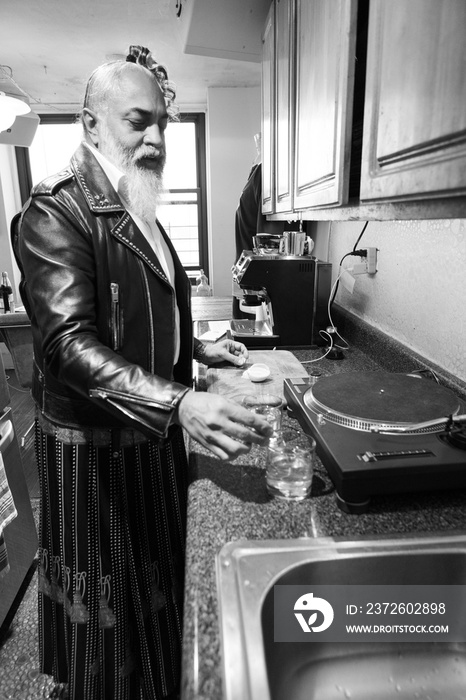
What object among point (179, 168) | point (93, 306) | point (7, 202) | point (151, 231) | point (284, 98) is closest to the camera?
point (93, 306)

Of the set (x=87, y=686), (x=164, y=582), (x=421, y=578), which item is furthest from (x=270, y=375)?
(x=87, y=686)

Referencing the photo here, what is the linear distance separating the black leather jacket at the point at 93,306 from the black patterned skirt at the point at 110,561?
11cm

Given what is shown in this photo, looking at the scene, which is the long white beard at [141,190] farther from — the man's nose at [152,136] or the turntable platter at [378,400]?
the turntable platter at [378,400]

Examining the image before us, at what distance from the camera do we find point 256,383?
1.35m

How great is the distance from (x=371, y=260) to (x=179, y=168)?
13.2 feet

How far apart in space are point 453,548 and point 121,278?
2.75 feet

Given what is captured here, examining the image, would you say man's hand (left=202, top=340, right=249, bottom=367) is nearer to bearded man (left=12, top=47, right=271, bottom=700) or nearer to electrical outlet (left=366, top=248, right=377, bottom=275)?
bearded man (left=12, top=47, right=271, bottom=700)

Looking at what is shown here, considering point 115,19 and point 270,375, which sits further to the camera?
point 115,19

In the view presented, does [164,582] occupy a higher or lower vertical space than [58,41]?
lower

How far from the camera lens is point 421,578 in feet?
2.25

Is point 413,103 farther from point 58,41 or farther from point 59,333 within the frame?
point 58,41

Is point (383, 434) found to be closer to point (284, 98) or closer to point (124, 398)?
point (124, 398)

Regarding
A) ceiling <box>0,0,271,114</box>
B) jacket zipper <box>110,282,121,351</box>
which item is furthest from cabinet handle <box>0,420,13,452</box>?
ceiling <box>0,0,271,114</box>

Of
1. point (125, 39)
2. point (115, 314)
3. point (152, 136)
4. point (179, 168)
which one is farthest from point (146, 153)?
point (179, 168)
